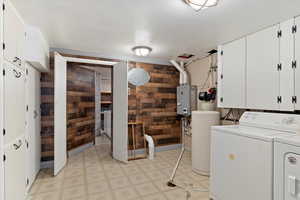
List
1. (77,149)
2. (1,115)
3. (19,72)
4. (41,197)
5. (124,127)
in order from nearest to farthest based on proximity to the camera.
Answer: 1. (1,115)
2. (19,72)
3. (41,197)
4. (124,127)
5. (77,149)

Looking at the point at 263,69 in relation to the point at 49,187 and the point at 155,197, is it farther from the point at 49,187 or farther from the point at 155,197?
the point at 49,187

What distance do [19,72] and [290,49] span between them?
3.08 metres

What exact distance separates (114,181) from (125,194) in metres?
0.43

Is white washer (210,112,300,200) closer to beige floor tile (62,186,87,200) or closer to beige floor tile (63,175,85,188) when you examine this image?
beige floor tile (62,186,87,200)

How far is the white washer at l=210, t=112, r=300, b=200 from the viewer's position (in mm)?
1517

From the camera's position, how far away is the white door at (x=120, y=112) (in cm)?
325

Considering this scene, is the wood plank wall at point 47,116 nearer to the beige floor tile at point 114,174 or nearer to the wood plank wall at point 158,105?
the beige floor tile at point 114,174

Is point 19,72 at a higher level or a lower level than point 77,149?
higher

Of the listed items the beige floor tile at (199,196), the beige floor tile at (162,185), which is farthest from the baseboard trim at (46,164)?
the beige floor tile at (199,196)

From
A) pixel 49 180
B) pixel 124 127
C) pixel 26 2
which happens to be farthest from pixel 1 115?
pixel 124 127

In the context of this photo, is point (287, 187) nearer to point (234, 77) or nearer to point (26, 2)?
point (234, 77)

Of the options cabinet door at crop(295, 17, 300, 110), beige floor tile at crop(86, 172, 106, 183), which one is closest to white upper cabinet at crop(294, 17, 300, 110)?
cabinet door at crop(295, 17, 300, 110)

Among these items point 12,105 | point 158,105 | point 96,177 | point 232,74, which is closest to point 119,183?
point 96,177

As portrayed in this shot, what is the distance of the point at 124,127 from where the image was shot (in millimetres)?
3264
